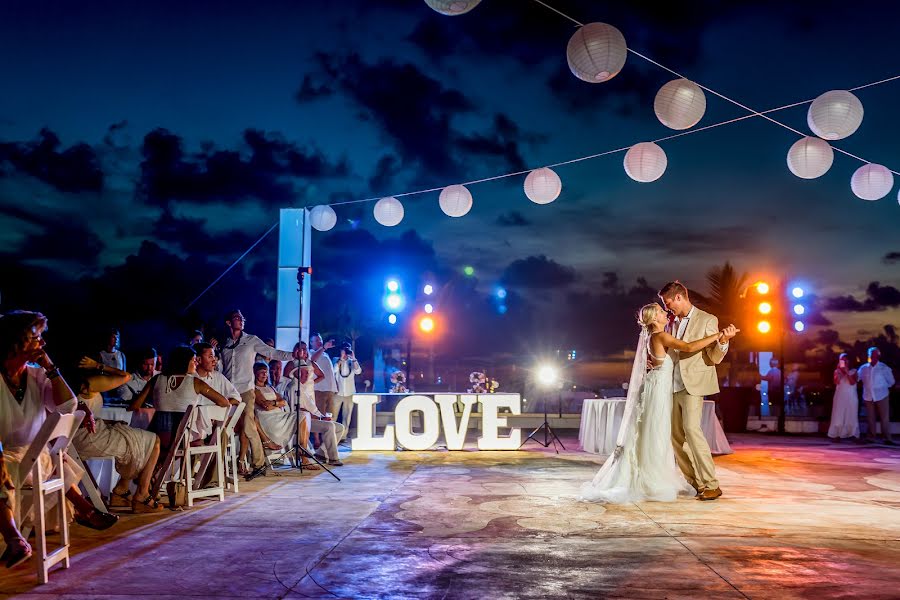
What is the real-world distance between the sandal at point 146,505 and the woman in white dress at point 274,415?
265 centimetres

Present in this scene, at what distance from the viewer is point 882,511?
5.92 metres

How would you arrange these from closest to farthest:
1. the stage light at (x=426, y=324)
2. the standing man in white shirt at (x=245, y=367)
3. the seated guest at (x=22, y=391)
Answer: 1. the seated guest at (x=22, y=391)
2. the standing man in white shirt at (x=245, y=367)
3. the stage light at (x=426, y=324)

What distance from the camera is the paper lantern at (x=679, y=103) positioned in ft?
24.9

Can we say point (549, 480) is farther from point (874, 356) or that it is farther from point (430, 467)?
point (874, 356)

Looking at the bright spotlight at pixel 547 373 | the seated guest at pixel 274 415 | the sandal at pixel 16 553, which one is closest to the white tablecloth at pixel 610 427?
the bright spotlight at pixel 547 373

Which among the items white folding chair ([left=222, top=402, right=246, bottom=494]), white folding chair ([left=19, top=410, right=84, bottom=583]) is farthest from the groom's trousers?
white folding chair ([left=19, top=410, right=84, bottom=583])

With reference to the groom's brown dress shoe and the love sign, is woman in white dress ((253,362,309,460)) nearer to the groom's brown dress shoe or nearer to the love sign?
the love sign

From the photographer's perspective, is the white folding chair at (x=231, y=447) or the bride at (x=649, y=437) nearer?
the bride at (x=649, y=437)

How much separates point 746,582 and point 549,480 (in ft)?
13.9

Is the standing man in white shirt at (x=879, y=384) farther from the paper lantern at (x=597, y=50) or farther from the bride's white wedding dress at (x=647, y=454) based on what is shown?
the paper lantern at (x=597, y=50)

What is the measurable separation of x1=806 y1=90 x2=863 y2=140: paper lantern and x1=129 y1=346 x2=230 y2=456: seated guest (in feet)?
23.1

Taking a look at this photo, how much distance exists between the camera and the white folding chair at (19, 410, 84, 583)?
3.70m

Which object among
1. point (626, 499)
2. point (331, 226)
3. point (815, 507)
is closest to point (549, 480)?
point (626, 499)

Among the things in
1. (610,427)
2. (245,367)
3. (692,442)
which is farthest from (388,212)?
(692,442)
